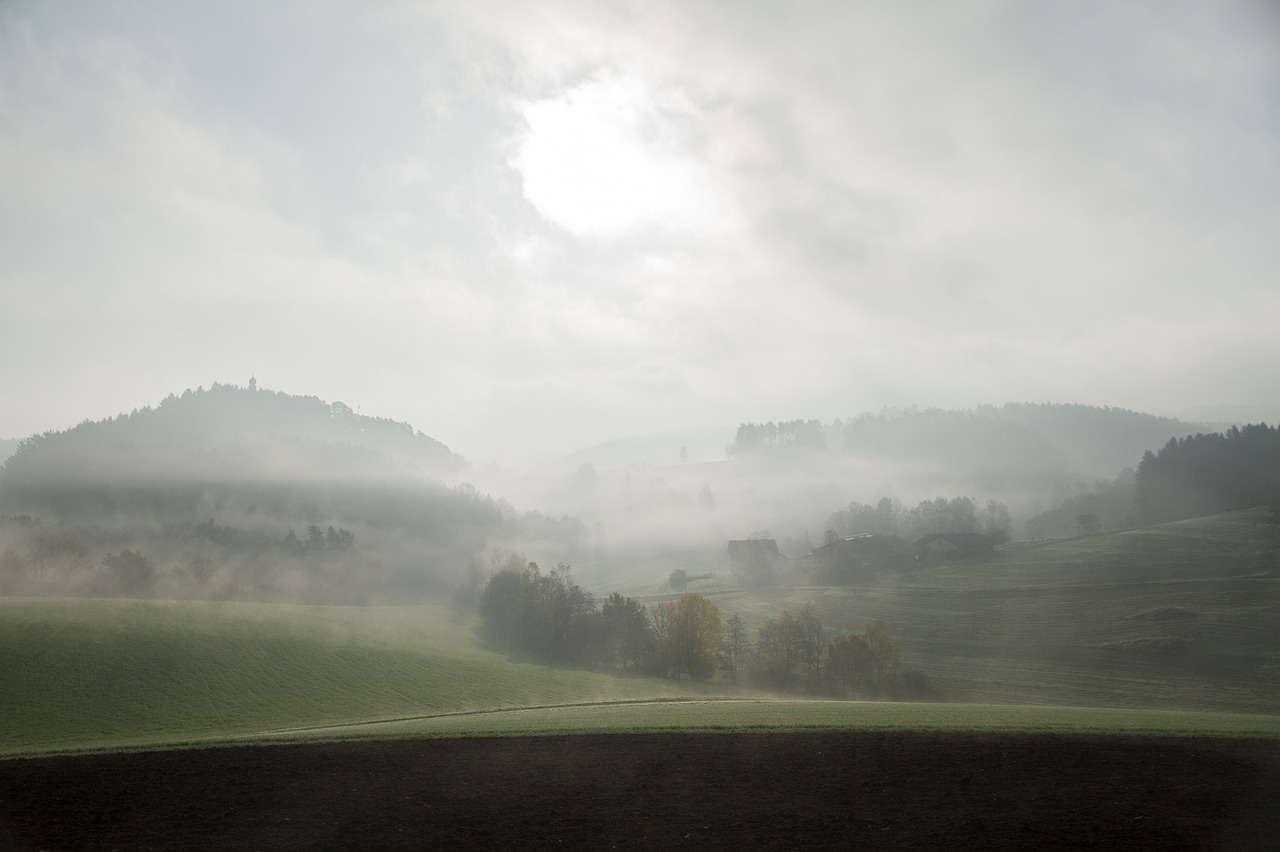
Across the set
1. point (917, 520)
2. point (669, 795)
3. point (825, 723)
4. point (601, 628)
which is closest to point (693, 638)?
point (601, 628)

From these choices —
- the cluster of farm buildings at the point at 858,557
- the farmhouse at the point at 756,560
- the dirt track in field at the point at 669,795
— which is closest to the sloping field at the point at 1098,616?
the cluster of farm buildings at the point at 858,557

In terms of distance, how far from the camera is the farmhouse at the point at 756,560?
121 metres

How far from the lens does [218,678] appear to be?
4825 cm

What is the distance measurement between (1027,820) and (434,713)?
1495 inches

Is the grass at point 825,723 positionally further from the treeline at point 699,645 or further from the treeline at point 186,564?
the treeline at point 186,564

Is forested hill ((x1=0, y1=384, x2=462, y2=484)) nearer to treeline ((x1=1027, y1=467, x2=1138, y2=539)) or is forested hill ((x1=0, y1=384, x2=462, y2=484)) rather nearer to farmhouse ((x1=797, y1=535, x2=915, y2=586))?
farmhouse ((x1=797, y1=535, x2=915, y2=586))

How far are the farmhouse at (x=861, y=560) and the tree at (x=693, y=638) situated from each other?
42.8m

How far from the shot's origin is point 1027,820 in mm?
16859

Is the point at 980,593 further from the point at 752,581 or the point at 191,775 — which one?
the point at 191,775

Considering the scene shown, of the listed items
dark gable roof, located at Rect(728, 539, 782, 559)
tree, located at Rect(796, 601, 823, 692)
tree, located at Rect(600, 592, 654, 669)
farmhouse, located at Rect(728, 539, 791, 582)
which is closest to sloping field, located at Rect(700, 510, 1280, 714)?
farmhouse, located at Rect(728, 539, 791, 582)

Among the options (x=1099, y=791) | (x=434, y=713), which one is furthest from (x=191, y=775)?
(x=1099, y=791)

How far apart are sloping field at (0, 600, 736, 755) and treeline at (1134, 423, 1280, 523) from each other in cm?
11420

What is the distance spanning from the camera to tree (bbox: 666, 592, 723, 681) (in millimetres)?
71500

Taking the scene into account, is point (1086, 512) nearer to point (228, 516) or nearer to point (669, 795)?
point (669, 795)
